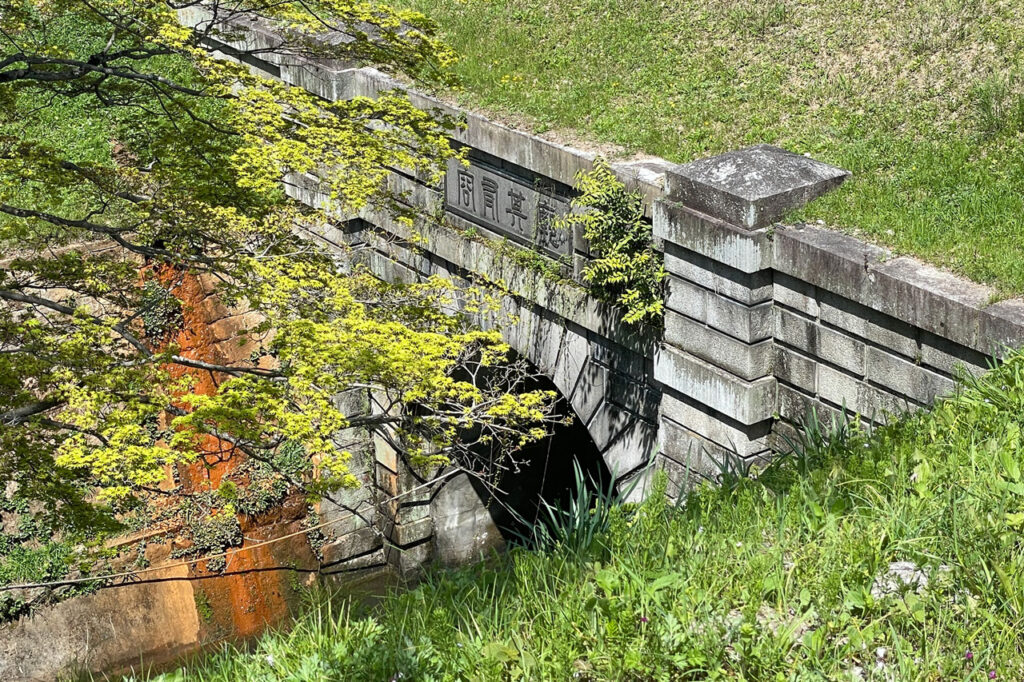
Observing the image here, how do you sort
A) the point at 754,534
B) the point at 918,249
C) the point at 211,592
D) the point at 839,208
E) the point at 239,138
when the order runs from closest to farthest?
the point at 754,534 < the point at 918,249 < the point at 839,208 < the point at 239,138 < the point at 211,592

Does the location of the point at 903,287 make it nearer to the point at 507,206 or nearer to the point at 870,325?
the point at 870,325

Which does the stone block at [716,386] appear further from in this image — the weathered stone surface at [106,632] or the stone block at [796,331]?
the weathered stone surface at [106,632]

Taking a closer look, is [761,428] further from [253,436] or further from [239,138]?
[239,138]

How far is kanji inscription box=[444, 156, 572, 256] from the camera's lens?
982 cm

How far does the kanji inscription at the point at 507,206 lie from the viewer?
9.82 meters

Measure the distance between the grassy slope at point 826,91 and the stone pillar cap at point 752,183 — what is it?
0.21 meters

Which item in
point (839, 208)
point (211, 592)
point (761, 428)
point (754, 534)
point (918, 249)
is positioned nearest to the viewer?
point (754, 534)

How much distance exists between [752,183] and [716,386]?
5.24ft

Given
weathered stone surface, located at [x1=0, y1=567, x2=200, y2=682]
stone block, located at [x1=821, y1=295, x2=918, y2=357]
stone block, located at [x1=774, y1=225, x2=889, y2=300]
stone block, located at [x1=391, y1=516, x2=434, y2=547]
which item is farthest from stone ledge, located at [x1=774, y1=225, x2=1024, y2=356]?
weathered stone surface, located at [x1=0, y1=567, x2=200, y2=682]

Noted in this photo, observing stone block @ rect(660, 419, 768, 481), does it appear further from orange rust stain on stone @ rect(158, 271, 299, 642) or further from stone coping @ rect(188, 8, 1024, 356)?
orange rust stain on stone @ rect(158, 271, 299, 642)

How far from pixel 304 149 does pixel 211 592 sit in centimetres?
812

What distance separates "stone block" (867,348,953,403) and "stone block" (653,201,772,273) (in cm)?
104

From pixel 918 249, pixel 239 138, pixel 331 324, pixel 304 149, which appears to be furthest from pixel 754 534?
pixel 239 138

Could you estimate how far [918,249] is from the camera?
7.45 meters
